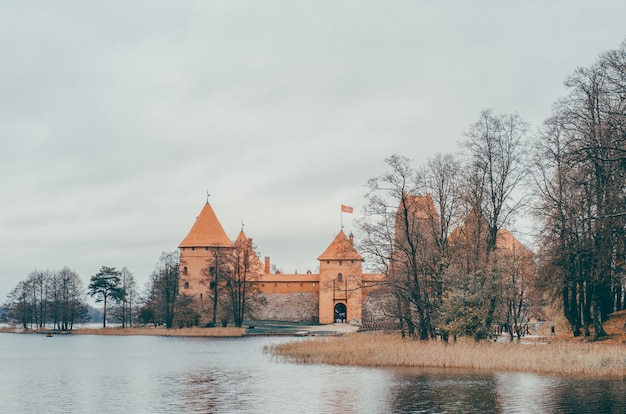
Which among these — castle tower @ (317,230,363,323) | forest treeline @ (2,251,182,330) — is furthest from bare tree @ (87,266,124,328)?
castle tower @ (317,230,363,323)

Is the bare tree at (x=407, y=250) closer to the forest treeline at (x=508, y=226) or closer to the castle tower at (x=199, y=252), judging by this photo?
the forest treeline at (x=508, y=226)

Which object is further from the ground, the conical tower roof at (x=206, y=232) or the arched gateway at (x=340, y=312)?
the conical tower roof at (x=206, y=232)

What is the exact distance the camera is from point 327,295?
6888cm

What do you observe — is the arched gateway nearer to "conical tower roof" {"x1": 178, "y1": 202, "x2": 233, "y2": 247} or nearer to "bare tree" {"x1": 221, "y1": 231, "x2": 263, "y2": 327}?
"conical tower roof" {"x1": 178, "y1": 202, "x2": 233, "y2": 247}

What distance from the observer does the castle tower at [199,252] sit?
70.1 metres

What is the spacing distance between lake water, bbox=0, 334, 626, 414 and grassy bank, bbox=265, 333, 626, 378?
0.77 metres

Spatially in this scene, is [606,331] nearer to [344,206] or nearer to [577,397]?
[577,397]

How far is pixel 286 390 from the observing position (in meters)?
19.7

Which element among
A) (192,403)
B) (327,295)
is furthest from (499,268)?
(327,295)

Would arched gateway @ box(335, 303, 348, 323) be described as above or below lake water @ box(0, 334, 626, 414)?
below

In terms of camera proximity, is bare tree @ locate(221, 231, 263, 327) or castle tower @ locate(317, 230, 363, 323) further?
castle tower @ locate(317, 230, 363, 323)

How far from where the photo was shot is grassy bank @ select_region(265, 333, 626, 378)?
808 inches

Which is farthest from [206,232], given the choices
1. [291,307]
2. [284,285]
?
[291,307]

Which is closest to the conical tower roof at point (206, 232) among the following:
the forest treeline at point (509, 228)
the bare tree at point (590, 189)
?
the forest treeline at point (509, 228)
